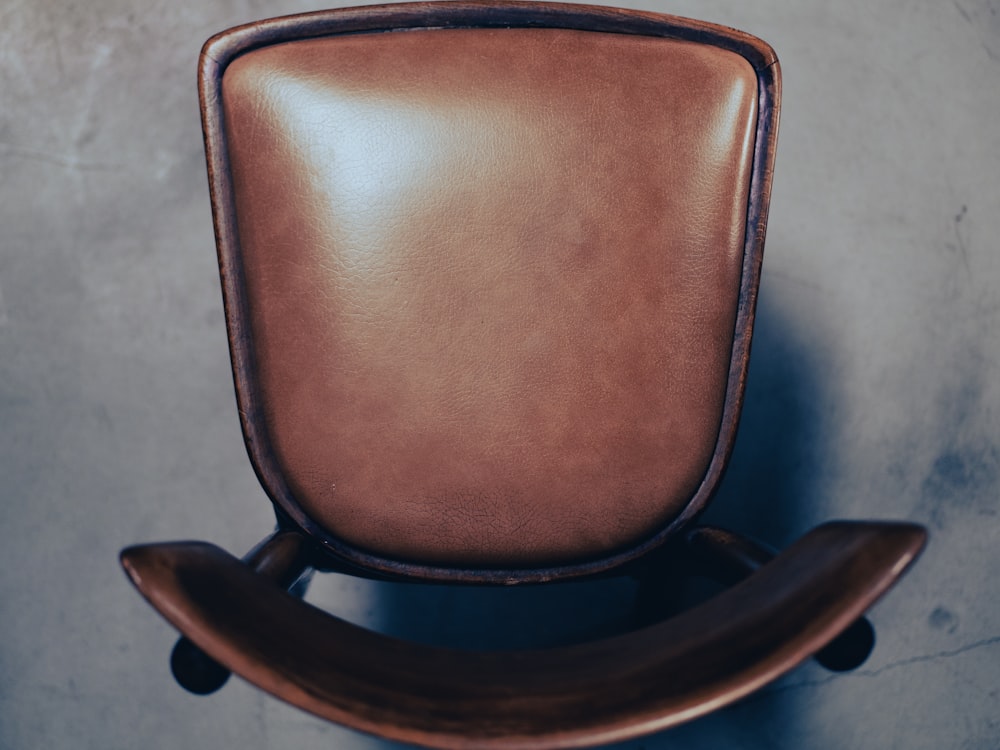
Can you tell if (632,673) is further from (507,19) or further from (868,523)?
(507,19)

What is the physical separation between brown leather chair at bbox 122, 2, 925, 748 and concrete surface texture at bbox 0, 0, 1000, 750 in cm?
43

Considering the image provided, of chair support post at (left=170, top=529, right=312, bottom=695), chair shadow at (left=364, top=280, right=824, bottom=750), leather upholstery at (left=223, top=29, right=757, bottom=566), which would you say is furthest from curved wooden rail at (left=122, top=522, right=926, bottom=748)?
chair shadow at (left=364, top=280, right=824, bottom=750)

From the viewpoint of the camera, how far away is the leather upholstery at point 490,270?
0.47 metres

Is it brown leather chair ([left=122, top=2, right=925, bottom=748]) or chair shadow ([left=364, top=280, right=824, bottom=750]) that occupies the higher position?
brown leather chair ([left=122, top=2, right=925, bottom=748])

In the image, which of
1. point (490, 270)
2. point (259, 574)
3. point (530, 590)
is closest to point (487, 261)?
point (490, 270)

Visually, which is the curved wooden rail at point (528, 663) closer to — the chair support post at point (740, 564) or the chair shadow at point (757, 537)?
the chair support post at point (740, 564)

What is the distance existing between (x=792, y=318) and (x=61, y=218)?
967 mm

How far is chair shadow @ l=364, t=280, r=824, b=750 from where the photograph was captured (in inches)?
35.4

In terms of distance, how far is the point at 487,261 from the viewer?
489mm

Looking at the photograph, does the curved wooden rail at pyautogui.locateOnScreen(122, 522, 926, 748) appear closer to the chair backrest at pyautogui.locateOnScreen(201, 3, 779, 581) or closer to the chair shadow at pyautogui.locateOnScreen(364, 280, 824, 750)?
the chair backrest at pyautogui.locateOnScreen(201, 3, 779, 581)

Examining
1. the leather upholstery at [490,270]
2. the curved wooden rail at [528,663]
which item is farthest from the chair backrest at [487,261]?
the curved wooden rail at [528,663]

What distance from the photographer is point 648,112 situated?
18.7 inches

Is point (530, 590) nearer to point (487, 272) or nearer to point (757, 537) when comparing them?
point (757, 537)

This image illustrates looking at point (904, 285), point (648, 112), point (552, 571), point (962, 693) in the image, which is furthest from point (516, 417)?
point (962, 693)
